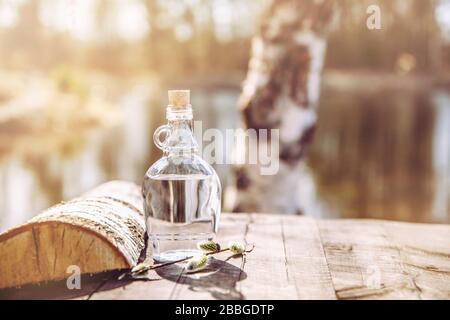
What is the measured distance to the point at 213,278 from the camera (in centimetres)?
223

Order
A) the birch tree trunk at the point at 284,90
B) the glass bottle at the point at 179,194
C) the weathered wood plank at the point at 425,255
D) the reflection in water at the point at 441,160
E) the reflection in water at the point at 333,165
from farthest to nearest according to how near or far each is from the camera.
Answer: the reflection in water at the point at 441,160, the reflection in water at the point at 333,165, the birch tree trunk at the point at 284,90, the glass bottle at the point at 179,194, the weathered wood plank at the point at 425,255

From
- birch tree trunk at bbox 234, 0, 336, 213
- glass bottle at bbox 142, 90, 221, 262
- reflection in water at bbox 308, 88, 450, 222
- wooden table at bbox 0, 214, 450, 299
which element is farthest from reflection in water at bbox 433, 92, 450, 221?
glass bottle at bbox 142, 90, 221, 262

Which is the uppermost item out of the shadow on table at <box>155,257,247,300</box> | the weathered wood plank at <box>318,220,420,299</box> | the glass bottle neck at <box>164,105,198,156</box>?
the glass bottle neck at <box>164,105,198,156</box>

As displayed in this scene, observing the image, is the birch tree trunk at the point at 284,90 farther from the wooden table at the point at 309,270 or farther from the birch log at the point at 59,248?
the birch log at the point at 59,248

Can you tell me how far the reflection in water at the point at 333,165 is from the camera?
9273mm

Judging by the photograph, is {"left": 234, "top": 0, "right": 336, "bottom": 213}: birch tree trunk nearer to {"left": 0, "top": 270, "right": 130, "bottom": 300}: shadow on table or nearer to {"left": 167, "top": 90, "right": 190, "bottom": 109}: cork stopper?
{"left": 167, "top": 90, "right": 190, "bottom": 109}: cork stopper

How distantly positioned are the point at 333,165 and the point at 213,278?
10693 millimetres

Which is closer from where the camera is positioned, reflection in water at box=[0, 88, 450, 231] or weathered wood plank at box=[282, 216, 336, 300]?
weathered wood plank at box=[282, 216, 336, 300]

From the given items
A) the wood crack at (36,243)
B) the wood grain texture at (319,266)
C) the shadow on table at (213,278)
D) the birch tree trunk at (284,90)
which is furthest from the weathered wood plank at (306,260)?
the birch tree trunk at (284,90)

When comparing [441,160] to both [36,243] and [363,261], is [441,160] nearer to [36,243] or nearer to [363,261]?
[363,261]

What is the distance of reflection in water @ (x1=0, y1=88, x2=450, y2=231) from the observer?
9.27 m

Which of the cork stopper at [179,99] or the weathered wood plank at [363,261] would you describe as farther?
the cork stopper at [179,99]

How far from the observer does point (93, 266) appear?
2.26 m
